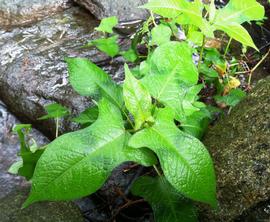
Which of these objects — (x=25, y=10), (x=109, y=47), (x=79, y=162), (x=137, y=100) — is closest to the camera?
(x=79, y=162)

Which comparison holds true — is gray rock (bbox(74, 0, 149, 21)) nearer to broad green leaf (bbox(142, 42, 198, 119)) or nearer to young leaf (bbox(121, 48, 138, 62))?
young leaf (bbox(121, 48, 138, 62))

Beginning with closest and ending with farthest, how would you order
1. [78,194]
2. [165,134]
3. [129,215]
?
1. [78,194]
2. [165,134]
3. [129,215]

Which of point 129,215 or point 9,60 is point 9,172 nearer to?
point 129,215

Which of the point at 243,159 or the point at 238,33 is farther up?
the point at 238,33

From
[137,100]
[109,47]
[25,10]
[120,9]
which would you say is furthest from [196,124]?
[25,10]

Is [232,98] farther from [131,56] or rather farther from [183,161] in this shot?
[183,161]

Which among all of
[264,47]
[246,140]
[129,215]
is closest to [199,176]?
[246,140]
